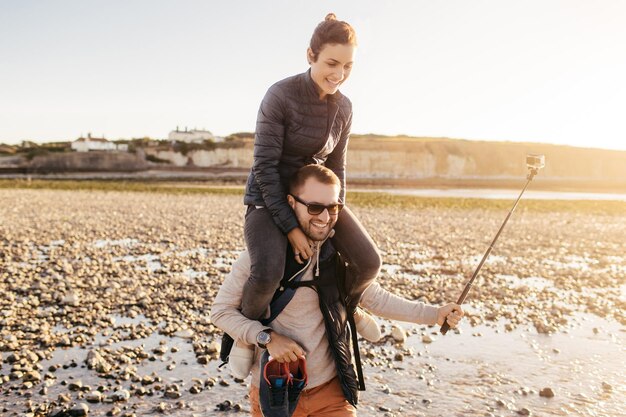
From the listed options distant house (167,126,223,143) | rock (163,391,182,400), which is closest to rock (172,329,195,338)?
rock (163,391,182,400)

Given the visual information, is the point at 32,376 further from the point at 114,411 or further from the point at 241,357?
the point at 241,357

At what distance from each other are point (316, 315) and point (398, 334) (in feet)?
17.9

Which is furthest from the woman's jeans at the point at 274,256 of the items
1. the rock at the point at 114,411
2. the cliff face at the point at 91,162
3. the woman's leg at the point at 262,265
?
the cliff face at the point at 91,162

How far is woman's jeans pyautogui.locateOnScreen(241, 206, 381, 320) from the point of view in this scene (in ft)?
11.9

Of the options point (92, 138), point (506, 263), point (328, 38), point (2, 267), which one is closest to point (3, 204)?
point (2, 267)

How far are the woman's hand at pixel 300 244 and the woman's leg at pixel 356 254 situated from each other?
0.95 feet

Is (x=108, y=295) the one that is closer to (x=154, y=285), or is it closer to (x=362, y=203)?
(x=154, y=285)

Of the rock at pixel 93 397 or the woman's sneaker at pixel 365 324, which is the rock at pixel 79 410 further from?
the woman's sneaker at pixel 365 324

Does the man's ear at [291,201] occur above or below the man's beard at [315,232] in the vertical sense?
above

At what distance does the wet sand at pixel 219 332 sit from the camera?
6.69m

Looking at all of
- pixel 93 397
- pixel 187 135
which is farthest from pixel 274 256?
pixel 187 135

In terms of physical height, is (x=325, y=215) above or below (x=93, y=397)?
above

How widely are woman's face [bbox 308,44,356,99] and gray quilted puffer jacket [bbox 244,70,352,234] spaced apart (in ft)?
0.30

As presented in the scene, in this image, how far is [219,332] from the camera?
9.23 metres
